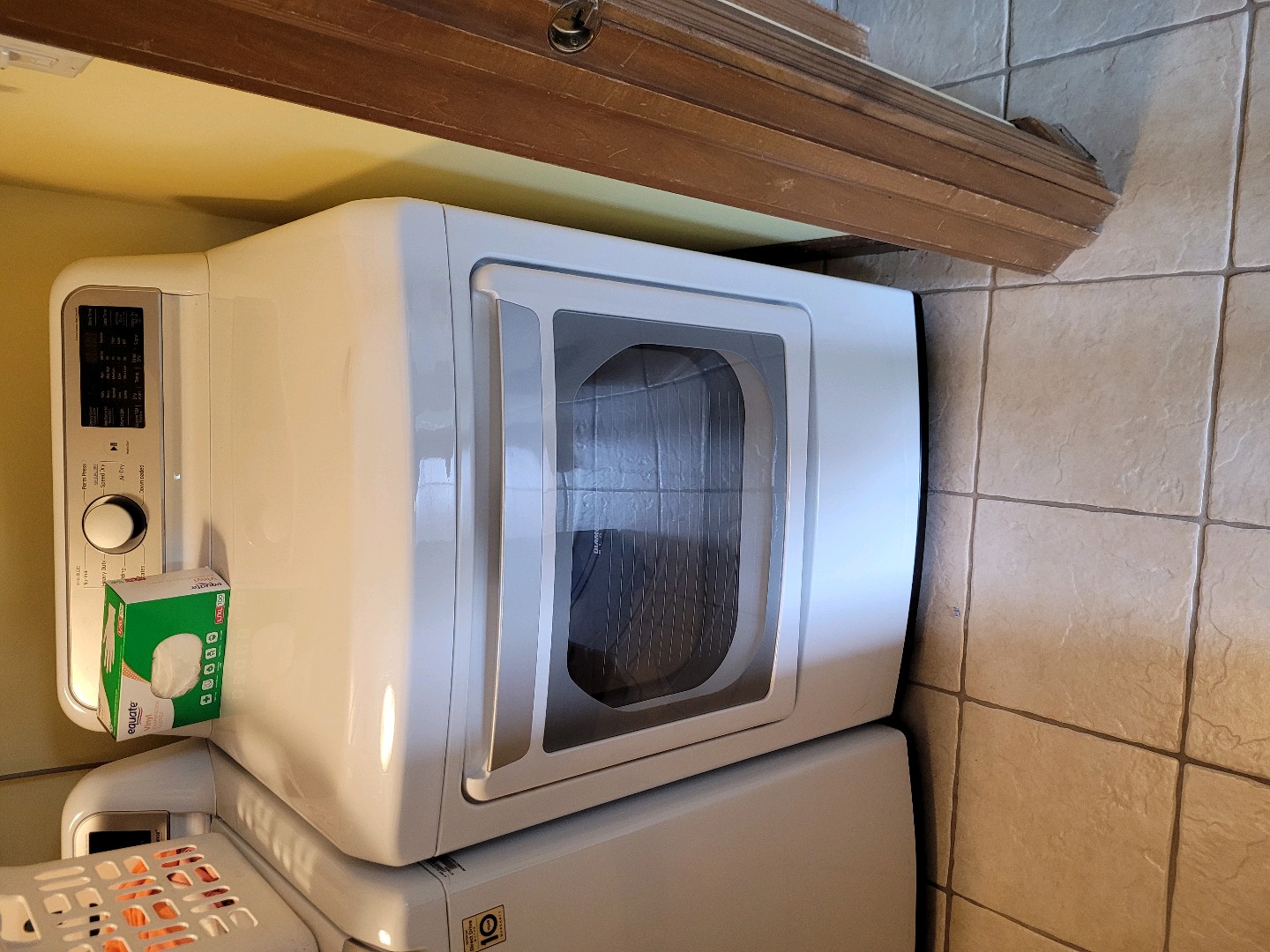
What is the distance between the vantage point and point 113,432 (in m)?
0.88

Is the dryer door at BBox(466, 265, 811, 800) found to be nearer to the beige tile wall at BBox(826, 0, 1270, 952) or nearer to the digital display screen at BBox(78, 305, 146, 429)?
the beige tile wall at BBox(826, 0, 1270, 952)

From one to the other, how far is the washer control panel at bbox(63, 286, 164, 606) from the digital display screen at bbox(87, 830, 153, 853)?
0.25 metres

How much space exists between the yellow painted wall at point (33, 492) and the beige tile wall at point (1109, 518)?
37.3 inches

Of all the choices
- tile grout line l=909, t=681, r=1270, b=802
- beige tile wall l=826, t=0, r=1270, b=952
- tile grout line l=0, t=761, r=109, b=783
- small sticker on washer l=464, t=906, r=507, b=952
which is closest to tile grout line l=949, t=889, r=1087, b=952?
beige tile wall l=826, t=0, r=1270, b=952

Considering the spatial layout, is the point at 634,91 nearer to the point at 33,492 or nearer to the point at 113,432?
the point at 113,432

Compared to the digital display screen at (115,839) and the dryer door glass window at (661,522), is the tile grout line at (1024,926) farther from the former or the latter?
the digital display screen at (115,839)

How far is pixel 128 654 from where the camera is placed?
77 cm

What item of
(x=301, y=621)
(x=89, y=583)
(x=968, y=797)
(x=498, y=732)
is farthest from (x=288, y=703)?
(x=968, y=797)

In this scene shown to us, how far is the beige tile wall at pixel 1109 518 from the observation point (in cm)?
86

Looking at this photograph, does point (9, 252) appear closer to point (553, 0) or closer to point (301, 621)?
point (301, 621)

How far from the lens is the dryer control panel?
0.87m

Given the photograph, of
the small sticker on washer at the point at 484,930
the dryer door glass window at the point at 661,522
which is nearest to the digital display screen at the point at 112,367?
the dryer door glass window at the point at 661,522

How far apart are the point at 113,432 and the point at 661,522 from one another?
1.80 ft

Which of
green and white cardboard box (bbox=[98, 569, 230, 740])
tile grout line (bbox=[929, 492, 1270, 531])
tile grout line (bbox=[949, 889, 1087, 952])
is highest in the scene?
tile grout line (bbox=[929, 492, 1270, 531])
